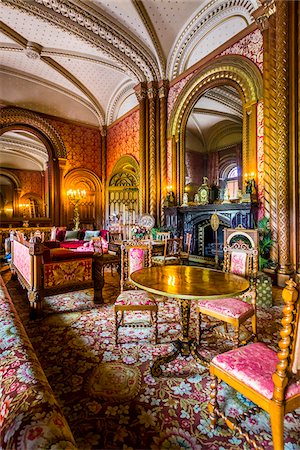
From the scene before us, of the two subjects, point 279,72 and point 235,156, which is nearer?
point 279,72

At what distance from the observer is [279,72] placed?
4.66 metres

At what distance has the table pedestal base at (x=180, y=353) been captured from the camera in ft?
6.98

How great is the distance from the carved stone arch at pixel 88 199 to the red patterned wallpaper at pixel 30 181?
7.97m

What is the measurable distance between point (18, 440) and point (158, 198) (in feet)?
24.5

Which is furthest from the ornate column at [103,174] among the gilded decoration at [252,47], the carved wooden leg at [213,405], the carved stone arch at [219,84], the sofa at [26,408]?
the carved wooden leg at [213,405]

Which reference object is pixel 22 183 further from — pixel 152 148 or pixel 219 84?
pixel 219 84

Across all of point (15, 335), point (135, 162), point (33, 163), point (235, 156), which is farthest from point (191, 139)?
point (15, 335)

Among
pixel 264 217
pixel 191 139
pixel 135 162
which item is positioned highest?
pixel 191 139

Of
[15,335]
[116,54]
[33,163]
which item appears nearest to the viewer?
[15,335]

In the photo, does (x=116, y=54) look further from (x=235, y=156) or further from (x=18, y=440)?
(x=18, y=440)

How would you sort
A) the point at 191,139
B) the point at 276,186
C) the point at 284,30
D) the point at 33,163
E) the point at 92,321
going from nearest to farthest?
1. the point at 92,321
2. the point at 284,30
3. the point at 276,186
4. the point at 191,139
5. the point at 33,163

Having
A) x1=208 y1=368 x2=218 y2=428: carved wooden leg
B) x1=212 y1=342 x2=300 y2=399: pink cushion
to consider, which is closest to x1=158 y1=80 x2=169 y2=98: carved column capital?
x1=212 y1=342 x2=300 y2=399: pink cushion

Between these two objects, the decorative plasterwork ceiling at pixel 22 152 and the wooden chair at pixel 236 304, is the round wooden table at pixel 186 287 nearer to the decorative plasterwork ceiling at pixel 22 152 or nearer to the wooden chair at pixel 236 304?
the wooden chair at pixel 236 304

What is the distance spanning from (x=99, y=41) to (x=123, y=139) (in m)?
3.79
